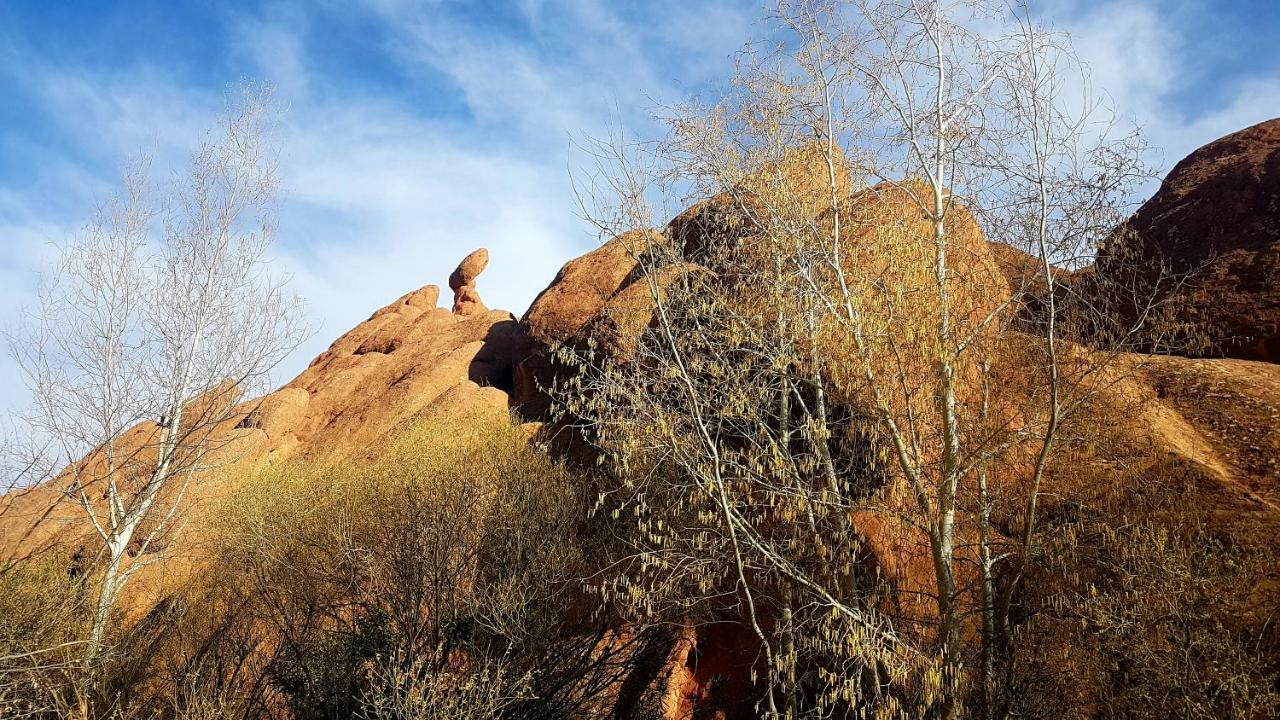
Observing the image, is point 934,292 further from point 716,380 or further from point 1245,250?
point 1245,250

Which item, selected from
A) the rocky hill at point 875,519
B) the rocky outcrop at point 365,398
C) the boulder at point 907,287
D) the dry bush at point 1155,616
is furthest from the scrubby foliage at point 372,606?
the dry bush at point 1155,616

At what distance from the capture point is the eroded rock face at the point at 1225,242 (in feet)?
51.4

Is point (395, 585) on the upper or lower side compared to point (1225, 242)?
upper

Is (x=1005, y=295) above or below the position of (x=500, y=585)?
above

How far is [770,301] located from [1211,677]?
23.3ft

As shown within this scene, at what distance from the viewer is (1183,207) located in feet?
63.1

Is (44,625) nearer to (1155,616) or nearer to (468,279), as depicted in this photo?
(1155,616)

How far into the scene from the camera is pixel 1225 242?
17.6 m

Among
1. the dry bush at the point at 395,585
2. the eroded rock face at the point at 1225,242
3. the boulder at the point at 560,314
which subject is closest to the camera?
the dry bush at the point at 395,585

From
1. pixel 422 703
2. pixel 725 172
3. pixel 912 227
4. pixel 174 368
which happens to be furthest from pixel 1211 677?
pixel 174 368

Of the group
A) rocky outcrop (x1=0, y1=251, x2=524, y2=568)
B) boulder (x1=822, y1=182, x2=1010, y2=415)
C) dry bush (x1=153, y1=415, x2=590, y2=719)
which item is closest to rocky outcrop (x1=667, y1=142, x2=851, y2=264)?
boulder (x1=822, y1=182, x2=1010, y2=415)

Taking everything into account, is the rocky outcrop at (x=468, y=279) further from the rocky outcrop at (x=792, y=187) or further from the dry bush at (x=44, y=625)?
the rocky outcrop at (x=792, y=187)

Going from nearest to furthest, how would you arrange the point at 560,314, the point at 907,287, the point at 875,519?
the point at 907,287, the point at 875,519, the point at 560,314

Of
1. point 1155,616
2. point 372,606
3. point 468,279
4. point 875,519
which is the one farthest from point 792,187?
point 468,279
